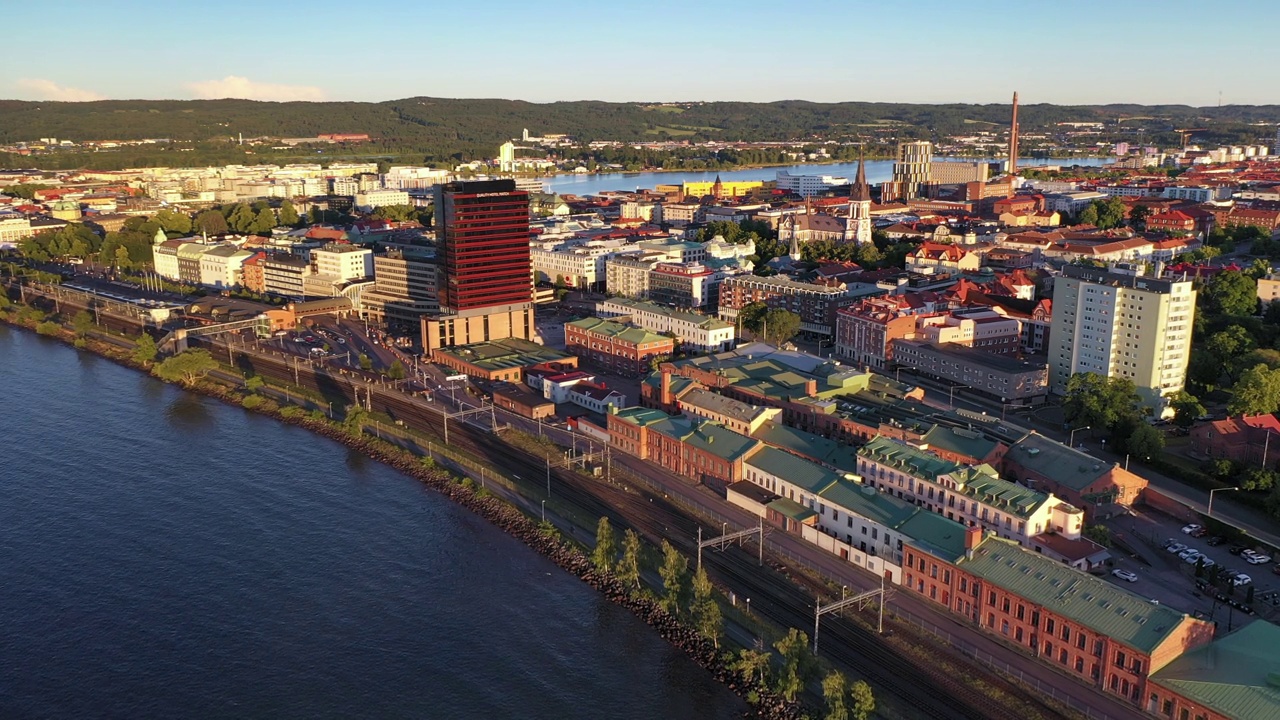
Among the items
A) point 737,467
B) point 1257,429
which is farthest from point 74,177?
point 1257,429

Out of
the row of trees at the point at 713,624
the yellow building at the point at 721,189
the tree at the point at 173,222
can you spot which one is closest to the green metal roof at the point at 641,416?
the row of trees at the point at 713,624

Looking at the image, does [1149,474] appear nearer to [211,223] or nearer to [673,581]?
[673,581]

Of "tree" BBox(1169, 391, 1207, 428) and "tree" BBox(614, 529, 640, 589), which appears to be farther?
"tree" BBox(1169, 391, 1207, 428)

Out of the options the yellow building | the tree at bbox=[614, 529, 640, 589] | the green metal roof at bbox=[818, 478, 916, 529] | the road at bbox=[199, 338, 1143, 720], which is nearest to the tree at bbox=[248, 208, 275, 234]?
the yellow building

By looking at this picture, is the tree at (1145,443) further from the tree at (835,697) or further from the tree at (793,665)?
the tree at (835,697)

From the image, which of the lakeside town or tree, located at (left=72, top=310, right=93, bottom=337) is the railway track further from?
tree, located at (left=72, top=310, right=93, bottom=337)

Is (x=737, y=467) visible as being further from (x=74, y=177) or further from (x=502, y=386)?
(x=74, y=177)
